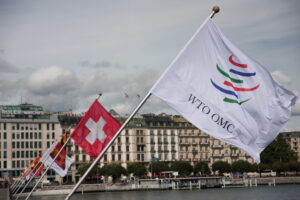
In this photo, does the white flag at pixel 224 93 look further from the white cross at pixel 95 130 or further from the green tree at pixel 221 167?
the green tree at pixel 221 167

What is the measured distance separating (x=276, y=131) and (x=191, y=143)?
140905 millimetres

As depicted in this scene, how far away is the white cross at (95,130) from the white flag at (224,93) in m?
10.5

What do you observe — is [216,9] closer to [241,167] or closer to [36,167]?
[36,167]

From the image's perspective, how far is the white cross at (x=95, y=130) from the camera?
77.0 feet

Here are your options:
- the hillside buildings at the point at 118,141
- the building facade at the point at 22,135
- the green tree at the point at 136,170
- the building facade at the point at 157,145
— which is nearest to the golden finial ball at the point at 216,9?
the green tree at the point at 136,170

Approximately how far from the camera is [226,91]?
13.2 metres

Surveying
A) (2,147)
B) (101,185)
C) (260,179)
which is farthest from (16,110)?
(260,179)

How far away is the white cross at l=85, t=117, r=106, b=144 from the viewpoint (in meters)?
23.5

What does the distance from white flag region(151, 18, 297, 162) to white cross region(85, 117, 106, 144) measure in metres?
10.5

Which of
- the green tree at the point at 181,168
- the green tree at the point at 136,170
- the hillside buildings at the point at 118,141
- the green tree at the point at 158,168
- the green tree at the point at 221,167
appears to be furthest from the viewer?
the green tree at the point at 221,167

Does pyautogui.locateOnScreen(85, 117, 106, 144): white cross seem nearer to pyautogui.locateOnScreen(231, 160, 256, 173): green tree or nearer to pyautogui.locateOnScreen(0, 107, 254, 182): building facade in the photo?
pyautogui.locateOnScreen(0, 107, 254, 182): building facade

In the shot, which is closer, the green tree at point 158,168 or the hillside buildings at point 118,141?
the hillside buildings at point 118,141

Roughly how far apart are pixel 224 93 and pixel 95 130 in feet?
37.3

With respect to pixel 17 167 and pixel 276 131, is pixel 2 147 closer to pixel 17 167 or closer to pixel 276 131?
pixel 17 167
